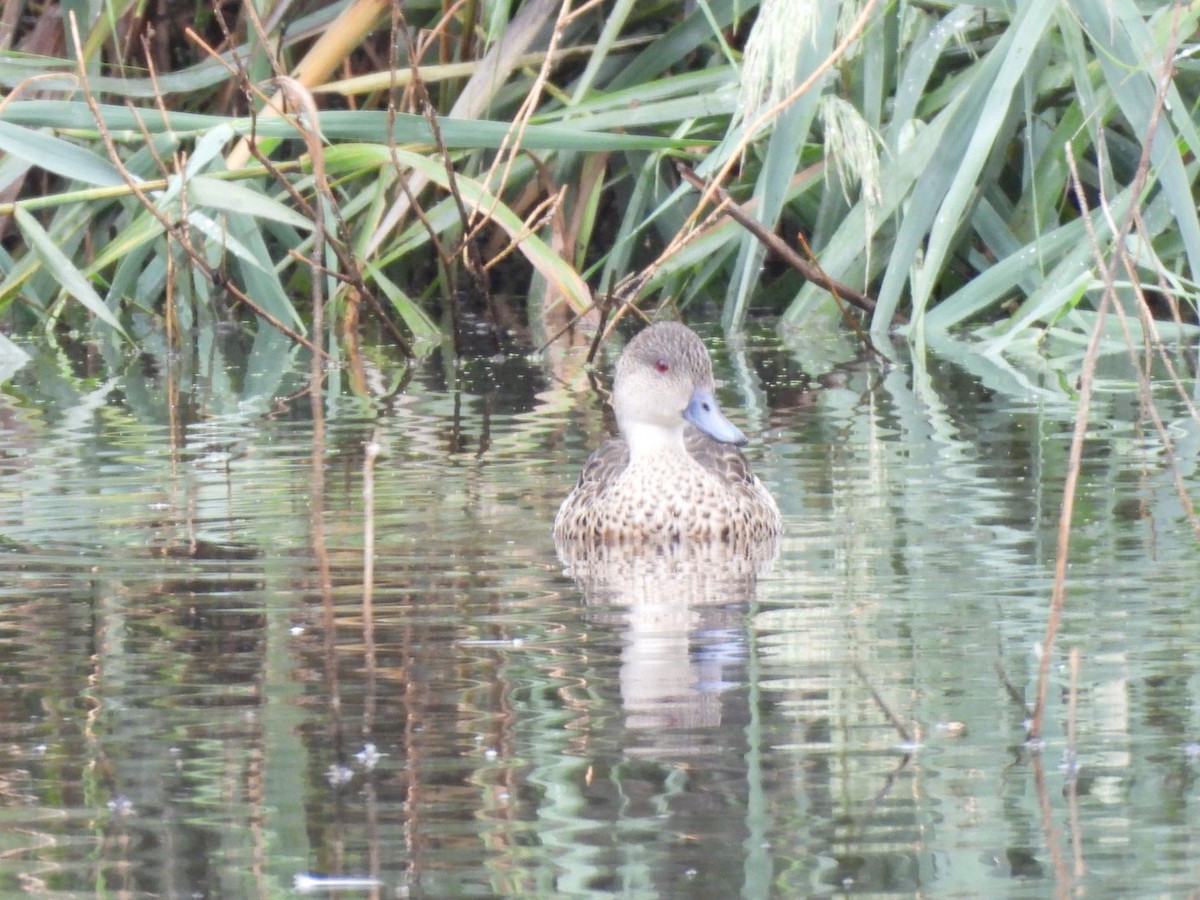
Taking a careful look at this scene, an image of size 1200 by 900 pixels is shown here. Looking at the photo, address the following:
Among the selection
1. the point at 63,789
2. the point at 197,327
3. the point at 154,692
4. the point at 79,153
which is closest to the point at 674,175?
the point at 197,327

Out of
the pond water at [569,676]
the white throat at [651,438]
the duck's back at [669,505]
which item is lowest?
the pond water at [569,676]

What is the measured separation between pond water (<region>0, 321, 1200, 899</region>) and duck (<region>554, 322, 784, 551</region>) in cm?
14

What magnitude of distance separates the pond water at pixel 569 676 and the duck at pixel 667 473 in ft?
0.47

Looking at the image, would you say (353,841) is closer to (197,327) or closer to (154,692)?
(154,692)

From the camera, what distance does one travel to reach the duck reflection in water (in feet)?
15.3

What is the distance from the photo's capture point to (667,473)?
5770 mm

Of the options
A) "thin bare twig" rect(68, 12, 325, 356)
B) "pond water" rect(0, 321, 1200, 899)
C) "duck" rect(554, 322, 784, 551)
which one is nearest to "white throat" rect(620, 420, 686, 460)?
"duck" rect(554, 322, 784, 551)

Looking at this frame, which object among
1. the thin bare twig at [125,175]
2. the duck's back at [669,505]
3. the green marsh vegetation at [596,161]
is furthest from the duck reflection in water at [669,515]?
the thin bare twig at [125,175]

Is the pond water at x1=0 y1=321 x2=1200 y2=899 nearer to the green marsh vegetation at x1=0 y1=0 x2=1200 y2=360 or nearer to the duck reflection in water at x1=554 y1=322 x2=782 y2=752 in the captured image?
the duck reflection in water at x1=554 y1=322 x2=782 y2=752

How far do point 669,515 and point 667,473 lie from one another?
0.41 feet

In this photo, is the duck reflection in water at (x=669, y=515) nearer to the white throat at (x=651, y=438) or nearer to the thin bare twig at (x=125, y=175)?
the white throat at (x=651, y=438)

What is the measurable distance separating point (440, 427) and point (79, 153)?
1.57m

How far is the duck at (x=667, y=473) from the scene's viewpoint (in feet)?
18.4

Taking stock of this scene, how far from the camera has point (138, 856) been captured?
3.01 metres
